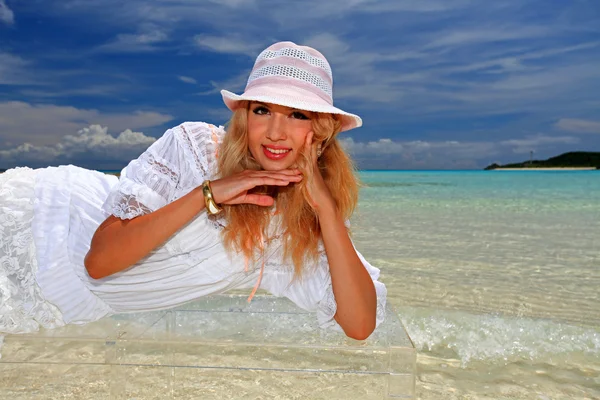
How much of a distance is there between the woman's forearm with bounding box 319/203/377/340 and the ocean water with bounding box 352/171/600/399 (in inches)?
16.7

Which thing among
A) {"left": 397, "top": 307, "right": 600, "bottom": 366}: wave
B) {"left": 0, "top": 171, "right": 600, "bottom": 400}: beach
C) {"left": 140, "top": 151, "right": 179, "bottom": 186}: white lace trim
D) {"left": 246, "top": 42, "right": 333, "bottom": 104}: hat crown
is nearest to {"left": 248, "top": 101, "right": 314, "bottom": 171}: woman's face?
{"left": 246, "top": 42, "right": 333, "bottom": 104}: hat crown

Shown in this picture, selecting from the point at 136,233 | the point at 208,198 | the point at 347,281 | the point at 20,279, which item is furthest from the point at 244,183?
the point at 20,279

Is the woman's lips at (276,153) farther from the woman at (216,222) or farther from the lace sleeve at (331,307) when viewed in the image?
the lace sleeve at (331,307)

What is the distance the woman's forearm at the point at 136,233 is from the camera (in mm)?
2240

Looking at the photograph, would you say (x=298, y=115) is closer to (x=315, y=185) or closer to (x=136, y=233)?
(x=315, y=185)

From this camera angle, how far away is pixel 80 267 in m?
2.68

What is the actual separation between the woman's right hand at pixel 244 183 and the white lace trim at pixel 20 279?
1.16 m

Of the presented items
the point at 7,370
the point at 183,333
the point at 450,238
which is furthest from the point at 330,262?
the point at 450,238

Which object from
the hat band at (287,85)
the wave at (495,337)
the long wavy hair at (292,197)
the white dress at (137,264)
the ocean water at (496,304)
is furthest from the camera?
the wave at (495,337)

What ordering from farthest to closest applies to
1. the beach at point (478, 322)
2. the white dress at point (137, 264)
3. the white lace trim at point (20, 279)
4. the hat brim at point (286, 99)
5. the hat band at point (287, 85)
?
the beach at point (478, 322) → the white lace trim at point (20, 279) → the white dress at point (137, 264) → the hat band at point (287, 85) → the hat brim at point (286, 99)

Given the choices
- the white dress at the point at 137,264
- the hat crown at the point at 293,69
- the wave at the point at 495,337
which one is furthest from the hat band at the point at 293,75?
the wave at the point at 495,337

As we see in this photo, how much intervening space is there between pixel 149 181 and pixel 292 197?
2.20 feet

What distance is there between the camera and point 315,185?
241 cm

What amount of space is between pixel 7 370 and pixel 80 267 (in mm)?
664
